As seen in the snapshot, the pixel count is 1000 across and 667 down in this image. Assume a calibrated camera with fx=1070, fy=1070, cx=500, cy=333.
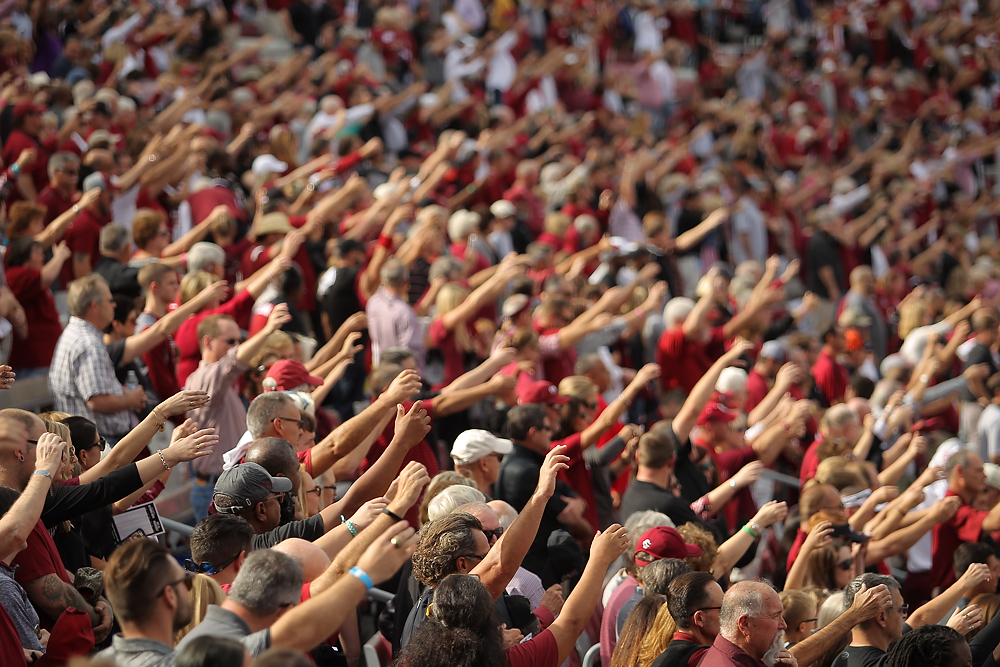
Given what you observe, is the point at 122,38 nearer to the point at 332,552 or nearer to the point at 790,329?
the point at 790,329

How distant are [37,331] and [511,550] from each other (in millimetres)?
4196

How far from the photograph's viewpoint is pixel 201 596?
3328mm

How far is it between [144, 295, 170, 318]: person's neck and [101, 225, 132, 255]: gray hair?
625 millimetres

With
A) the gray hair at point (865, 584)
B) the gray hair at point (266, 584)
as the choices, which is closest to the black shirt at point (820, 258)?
the gray hair at point (865, 584)

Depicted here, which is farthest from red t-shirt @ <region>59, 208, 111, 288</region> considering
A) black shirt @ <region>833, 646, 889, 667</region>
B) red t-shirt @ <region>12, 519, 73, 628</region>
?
black shirt @ <region>833, 646, 889, 667</region>

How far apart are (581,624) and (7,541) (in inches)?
74.5

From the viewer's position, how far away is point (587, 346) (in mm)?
8125

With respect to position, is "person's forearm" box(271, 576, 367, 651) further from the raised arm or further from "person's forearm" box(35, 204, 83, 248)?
"person's forearm" box(35, 204, 83, 248)

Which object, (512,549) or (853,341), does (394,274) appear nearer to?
(512,549)

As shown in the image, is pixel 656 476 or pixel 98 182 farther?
pixel 98 182

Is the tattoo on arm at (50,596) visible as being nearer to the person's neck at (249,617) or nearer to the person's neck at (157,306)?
the person's neck at (249,617)

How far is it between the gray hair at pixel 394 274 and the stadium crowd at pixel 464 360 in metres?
0.02

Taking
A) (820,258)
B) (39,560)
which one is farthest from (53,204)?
(820,258)

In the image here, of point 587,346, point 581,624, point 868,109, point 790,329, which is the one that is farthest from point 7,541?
point 868,109
